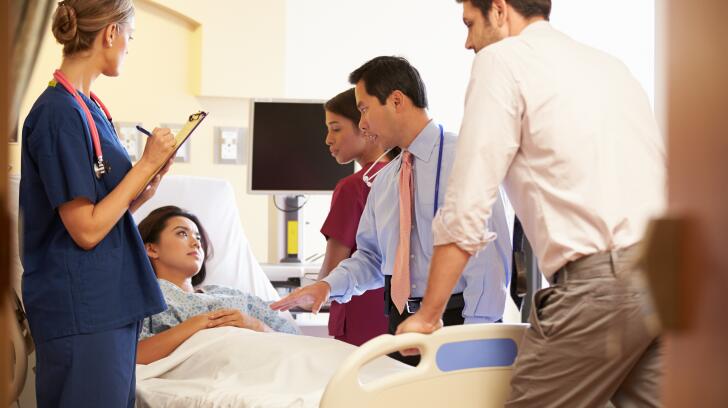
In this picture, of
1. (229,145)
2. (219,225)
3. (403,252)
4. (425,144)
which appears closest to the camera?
(403,252)

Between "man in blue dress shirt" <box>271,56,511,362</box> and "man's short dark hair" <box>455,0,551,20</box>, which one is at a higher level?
"man's short dark hair" <box>455,0,551,20</box>

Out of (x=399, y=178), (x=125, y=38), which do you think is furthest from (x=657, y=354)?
(x=125, y=38)

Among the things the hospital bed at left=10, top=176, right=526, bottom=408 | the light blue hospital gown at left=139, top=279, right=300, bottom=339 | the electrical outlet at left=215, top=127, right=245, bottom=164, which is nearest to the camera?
the hospital bed at left=10, top=176, right=526, bottom=408

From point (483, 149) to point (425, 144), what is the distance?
0.95 metres

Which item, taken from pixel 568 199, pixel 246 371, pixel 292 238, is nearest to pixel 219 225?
pixel 292 238

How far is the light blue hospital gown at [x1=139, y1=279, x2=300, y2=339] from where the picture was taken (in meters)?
2.94

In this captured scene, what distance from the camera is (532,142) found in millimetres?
1614

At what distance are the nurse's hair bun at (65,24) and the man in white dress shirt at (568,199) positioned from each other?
92 cm

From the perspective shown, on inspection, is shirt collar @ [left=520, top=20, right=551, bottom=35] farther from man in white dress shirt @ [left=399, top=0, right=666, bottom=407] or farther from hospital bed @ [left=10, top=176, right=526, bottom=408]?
hospital bed @ [left=10, top=176, right=526, bottom=408]

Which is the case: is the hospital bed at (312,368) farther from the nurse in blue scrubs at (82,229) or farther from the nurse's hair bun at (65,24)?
the nurse's hair bun at (65,24)

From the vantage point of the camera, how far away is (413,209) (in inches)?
99.2

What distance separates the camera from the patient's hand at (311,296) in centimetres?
259

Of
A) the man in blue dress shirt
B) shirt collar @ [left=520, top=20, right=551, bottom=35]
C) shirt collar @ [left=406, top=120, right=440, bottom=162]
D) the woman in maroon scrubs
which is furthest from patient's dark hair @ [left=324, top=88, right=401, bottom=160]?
shirt collar @ [left=520, top=20, right=551, bottom=35]

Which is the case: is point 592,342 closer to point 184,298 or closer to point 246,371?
point 246,371
